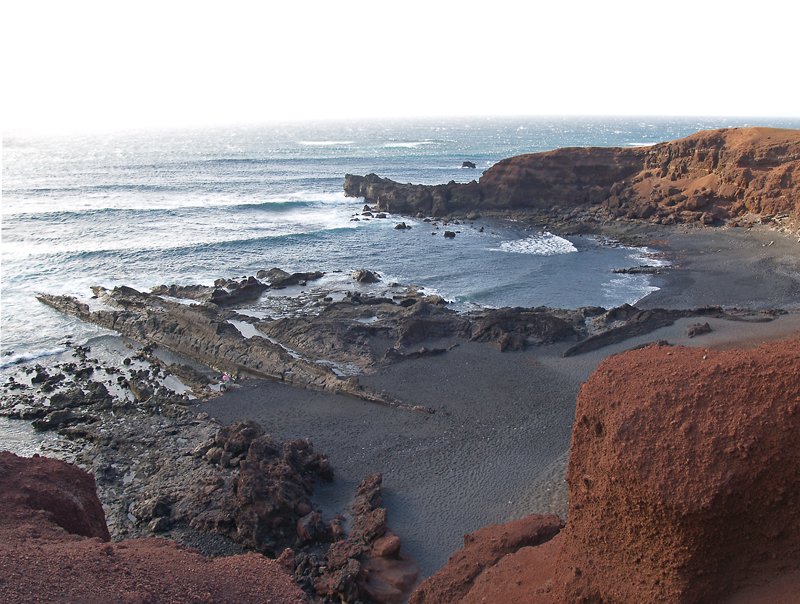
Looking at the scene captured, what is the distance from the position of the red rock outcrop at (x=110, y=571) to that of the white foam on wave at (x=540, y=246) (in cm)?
3830

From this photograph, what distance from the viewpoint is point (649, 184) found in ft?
163

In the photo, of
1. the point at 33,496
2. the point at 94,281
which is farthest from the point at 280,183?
the point at 33,496

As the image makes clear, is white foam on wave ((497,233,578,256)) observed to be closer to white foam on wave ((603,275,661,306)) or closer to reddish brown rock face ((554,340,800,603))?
white foam on wave ((603,275,661,306))

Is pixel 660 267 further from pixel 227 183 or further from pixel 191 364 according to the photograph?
pixel 227 183

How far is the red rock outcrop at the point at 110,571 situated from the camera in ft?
18.5

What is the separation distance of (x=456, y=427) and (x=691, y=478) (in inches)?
464

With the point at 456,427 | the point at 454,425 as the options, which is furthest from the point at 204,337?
the point at 456,427

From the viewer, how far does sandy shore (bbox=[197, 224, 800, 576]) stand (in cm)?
1380

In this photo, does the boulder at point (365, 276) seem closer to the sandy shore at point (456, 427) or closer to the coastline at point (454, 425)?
the coastline at point (454, 425)

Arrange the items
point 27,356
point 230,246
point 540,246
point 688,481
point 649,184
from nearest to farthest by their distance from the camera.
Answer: point 688,481 < point 27,356 < point 230,246 < point 540,246 < point 649,184

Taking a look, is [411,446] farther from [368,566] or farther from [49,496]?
[49,496]

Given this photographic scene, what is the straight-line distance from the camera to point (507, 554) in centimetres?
1007

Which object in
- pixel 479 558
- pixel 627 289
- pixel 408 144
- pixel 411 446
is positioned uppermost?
pixel 408 144

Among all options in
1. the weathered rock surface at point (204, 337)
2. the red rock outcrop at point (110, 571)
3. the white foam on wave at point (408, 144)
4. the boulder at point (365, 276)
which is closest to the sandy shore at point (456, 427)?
the weathered rock surface at point (204, 337)
